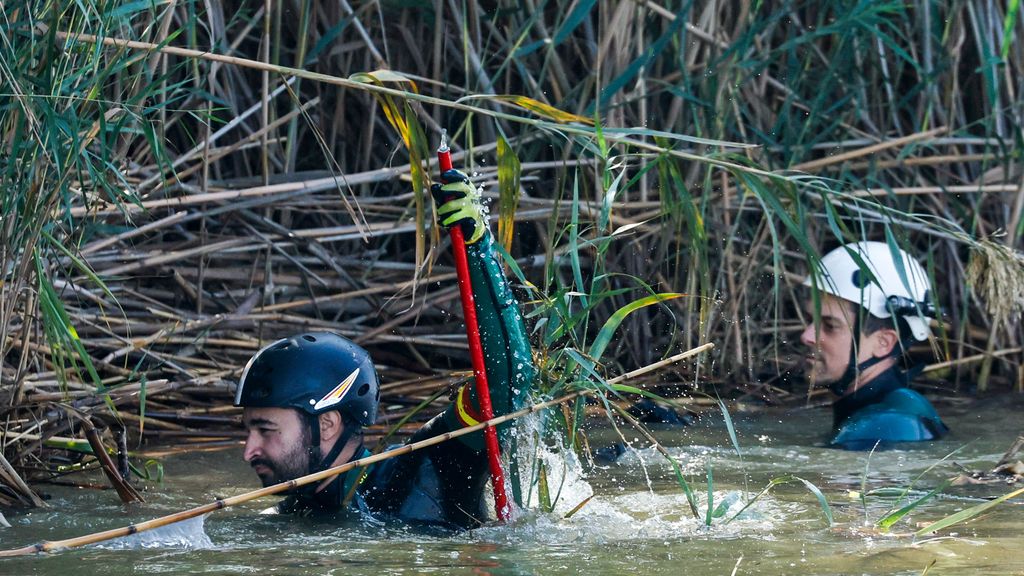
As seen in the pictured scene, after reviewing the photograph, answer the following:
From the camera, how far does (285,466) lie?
11.3 feet

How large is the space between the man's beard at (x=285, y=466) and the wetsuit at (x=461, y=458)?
0.10 meters

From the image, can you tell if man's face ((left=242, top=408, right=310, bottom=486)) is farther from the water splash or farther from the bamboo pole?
the bamboo pole

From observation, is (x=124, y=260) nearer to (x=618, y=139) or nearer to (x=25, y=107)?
(x=25, y=107)

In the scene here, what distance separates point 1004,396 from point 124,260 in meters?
3.51

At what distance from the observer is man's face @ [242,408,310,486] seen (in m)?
3.43

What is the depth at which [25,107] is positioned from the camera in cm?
293

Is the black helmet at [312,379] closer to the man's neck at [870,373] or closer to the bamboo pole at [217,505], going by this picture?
the bamboo pole at [217,505]

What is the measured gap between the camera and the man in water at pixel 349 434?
10.5ft

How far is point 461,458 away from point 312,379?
44cm

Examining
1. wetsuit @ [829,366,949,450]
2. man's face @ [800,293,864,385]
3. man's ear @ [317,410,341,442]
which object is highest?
man's face @ [800,293,864,385]

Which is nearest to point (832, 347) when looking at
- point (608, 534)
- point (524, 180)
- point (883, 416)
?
point (883, 416)

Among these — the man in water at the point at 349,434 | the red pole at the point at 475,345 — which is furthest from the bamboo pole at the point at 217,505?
the man in water at the point at 349,434

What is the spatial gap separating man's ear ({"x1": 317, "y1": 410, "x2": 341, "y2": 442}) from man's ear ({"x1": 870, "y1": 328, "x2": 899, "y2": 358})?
231 cm

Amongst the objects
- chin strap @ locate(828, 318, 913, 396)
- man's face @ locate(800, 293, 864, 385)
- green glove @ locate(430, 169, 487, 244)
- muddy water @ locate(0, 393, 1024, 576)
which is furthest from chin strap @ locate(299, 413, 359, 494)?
chin strap @ locate(828, 318, 913, 396)
